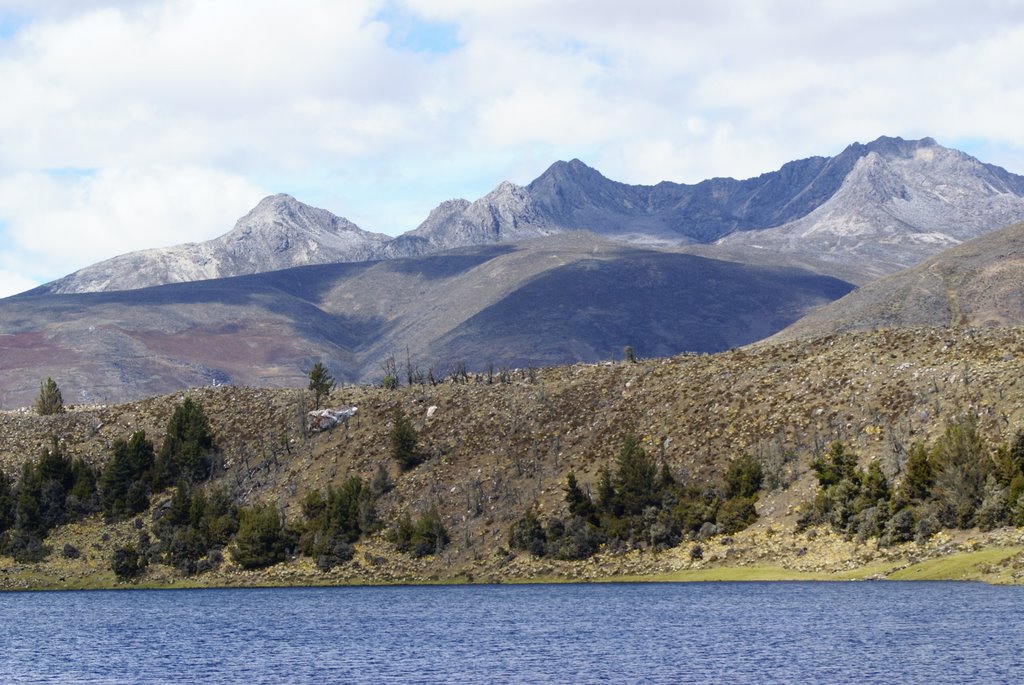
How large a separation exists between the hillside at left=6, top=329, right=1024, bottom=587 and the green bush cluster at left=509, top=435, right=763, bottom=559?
70.9 inches

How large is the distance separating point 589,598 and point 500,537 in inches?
1057

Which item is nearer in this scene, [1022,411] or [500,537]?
[1022,411]

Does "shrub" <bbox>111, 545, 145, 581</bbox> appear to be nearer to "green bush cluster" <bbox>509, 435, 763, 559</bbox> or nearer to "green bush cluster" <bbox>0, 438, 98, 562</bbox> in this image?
"green bush cluster" <bbox>0, 438, 98, 562</bbox>

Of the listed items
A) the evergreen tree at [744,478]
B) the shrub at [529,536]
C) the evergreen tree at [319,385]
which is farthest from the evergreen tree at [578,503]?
the evergreen tree at [319,385]

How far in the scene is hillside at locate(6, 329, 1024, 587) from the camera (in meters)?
127

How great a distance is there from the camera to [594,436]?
15238 cm

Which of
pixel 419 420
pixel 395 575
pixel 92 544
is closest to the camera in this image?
pixel 395 575

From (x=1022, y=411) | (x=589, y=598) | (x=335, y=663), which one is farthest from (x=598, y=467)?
(x=335, y=663)

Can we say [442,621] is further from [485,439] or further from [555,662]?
[485,439]

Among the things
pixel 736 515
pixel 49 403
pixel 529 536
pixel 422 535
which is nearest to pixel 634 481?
pixel 529 536

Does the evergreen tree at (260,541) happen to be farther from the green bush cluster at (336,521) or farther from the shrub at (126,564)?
the shrub at (126,564)

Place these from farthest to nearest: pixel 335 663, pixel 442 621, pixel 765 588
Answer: pixel 765 588 < pixel 442 621 < pixel 335 663

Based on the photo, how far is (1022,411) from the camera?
122m

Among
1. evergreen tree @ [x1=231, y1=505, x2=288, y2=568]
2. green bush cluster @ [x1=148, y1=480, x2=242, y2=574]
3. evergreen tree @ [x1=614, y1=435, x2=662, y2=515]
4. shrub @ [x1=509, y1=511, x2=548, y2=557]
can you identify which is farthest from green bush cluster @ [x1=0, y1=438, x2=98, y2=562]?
evergreen tree @ [x1=614, y1=435, x2=662, y2=515]
